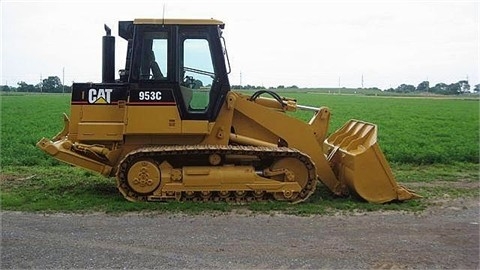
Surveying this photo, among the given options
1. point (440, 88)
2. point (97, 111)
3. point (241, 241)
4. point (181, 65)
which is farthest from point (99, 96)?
point (440, 88)

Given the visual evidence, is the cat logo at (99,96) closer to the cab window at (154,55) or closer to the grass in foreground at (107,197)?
the cab window at (154,55)

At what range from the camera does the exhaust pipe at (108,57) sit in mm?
9992

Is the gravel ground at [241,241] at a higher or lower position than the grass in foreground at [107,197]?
lower

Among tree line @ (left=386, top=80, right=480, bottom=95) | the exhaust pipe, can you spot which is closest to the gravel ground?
the exhaust pipe

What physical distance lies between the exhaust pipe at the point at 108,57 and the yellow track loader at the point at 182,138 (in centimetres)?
2

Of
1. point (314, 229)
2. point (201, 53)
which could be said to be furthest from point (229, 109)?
point (314, 229)

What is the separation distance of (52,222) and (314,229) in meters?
3.44

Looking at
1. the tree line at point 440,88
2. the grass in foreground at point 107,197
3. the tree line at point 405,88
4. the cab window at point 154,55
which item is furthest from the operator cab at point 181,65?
the tree line at point 440,88

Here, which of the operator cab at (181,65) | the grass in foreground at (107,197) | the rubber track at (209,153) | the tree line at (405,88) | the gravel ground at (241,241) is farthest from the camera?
the tree line at (405,88)

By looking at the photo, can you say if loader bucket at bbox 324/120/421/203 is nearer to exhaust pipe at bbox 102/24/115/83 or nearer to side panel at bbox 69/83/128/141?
side panel at bbox 69/83/128/141

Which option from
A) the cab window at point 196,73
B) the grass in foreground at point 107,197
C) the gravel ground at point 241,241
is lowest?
the gravel ground at point 241,241

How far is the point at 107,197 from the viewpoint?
380 inches

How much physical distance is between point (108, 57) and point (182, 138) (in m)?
1.85

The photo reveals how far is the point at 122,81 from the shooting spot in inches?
390
